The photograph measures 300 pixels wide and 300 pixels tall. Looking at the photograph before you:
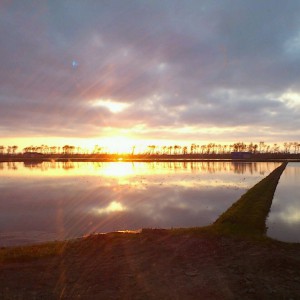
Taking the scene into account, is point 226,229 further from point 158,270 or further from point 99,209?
point 99,209

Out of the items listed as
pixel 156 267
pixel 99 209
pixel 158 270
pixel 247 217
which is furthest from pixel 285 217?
pixel 158 270

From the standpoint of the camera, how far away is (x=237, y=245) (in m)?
11.6

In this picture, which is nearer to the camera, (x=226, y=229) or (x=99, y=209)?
(x=226, y=229)

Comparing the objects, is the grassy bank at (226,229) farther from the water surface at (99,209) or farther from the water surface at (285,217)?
the water surface at (99,209)

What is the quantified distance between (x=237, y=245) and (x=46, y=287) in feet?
19.9

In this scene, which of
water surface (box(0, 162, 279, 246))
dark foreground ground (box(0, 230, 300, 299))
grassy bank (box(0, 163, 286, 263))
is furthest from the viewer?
water surface (box(0, 162, 279, 246))

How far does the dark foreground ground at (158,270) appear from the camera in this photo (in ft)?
25.5

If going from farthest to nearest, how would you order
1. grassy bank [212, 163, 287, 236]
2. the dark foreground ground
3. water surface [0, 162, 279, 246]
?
water surface [0, 162, 279, 246]
grassy bank [212, 163, 287, 236]
the dark foreground ground

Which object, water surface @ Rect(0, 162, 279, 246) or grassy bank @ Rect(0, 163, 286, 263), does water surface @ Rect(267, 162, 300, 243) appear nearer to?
grassy bank @ Rect(0, 163, 286, 263)

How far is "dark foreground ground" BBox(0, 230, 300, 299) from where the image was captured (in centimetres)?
776

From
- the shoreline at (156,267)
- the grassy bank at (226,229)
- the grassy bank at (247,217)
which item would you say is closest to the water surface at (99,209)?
the grassy bank at (247,217)

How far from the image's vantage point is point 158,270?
29.8 feet

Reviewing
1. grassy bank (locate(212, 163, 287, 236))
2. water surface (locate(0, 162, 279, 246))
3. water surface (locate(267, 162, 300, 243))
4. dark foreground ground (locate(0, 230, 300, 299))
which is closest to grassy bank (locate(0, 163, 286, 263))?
grassy bank (locate(212, 163, 287, 236))

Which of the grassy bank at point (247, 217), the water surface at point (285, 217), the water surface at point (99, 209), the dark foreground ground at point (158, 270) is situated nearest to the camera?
the dark foreground ground at point (158, 270)
